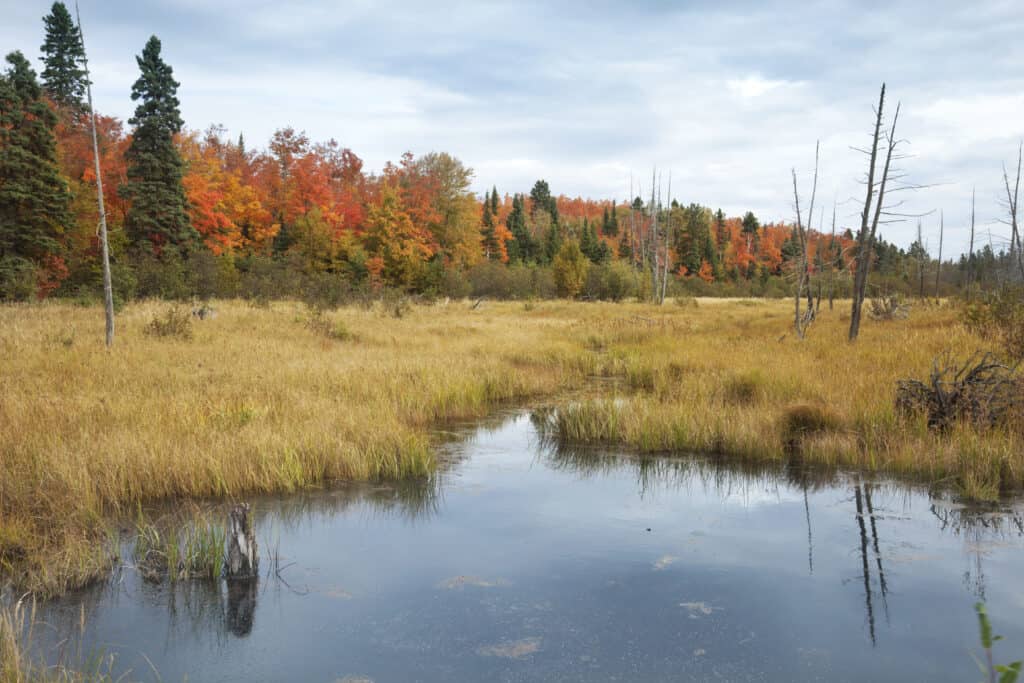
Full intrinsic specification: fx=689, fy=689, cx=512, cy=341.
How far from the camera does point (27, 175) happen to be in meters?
28.1

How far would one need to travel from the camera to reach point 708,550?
6.29 meters

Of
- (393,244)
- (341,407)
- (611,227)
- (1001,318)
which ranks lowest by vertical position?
(341,407)

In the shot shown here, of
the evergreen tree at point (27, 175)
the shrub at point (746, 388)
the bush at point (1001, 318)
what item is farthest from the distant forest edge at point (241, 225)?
the shrub at point (746, 388)

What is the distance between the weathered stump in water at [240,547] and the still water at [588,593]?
16cm

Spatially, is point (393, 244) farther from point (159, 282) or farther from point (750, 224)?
point (750, 224)

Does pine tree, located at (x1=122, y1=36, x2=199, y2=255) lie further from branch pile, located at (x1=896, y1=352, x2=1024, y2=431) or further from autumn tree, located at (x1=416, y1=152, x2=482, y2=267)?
branch pile, located at (x1=896, y1=352, x2=1024, y2=431)

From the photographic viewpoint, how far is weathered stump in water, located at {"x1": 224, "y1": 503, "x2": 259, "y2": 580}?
540 cm

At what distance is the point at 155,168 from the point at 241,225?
11914 millimetres

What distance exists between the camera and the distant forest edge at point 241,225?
Answer: 2828 cm

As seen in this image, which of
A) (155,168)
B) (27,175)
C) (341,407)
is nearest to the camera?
(341,407)

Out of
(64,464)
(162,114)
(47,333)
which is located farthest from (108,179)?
(64,464)

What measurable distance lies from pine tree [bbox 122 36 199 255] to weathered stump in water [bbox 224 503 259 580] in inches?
1292

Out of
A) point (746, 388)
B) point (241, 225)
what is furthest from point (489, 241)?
point (746, 388)

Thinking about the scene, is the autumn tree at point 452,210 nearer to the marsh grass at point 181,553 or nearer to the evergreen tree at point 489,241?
the evergreen tree at point 489,241
